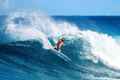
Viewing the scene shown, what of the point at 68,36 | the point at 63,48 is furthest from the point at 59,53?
the point at 68,36

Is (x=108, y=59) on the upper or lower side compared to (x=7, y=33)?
lower

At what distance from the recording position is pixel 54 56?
9.64 feet

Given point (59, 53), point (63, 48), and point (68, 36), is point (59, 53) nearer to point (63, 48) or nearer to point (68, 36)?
point (63, 48)

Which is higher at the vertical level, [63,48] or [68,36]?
[68,36]

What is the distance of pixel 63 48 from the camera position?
2.93 metres

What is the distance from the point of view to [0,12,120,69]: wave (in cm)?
292

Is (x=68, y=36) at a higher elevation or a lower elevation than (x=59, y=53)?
higher

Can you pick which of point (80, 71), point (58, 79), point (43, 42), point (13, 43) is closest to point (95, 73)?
point (80, 71)

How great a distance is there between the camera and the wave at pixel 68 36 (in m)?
2.92

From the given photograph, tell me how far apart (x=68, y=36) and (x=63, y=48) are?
0.37 feet

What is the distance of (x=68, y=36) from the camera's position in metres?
2.95

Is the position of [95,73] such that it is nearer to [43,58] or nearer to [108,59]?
[108,59]

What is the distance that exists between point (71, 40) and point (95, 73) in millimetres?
342

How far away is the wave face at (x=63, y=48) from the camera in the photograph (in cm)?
290
